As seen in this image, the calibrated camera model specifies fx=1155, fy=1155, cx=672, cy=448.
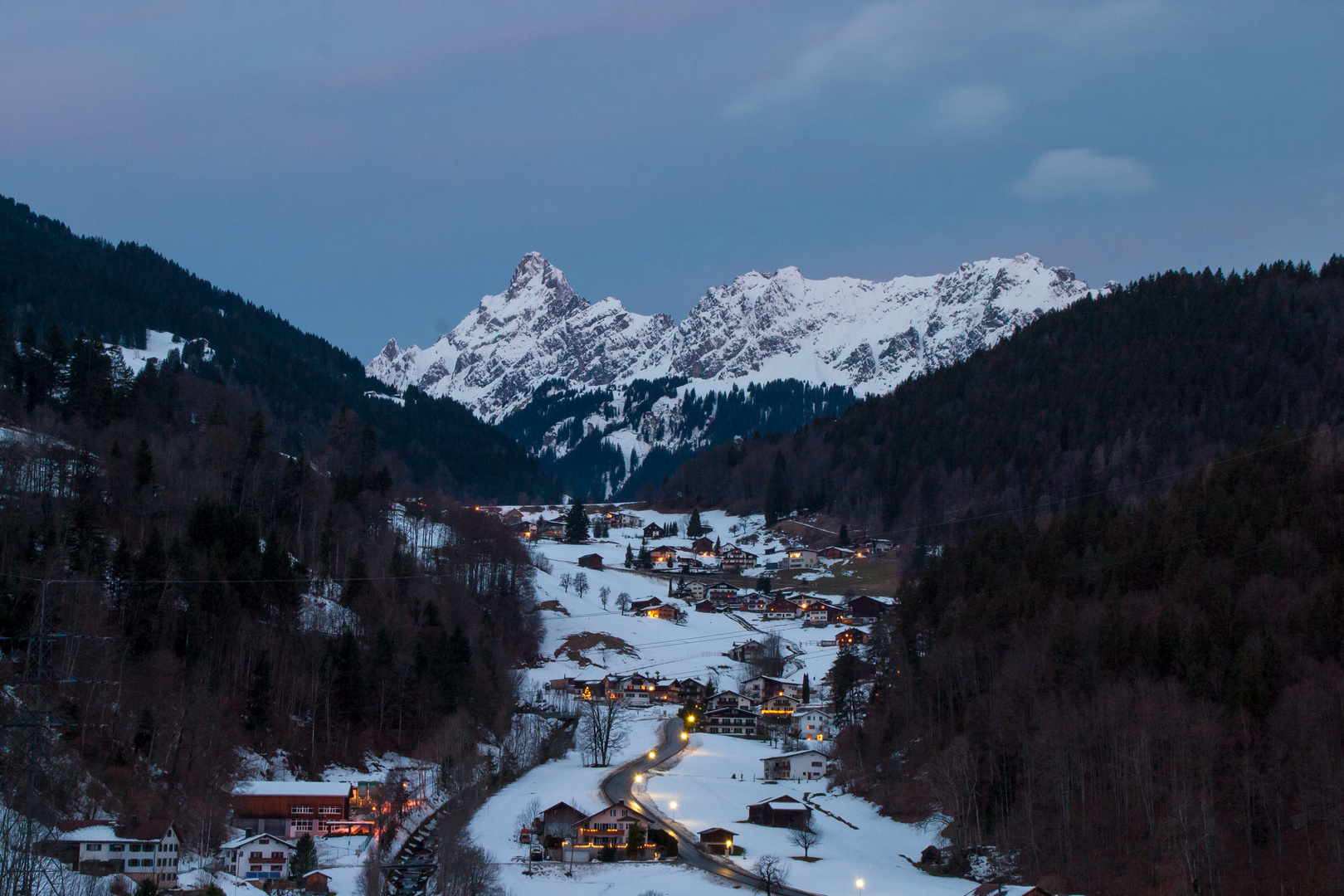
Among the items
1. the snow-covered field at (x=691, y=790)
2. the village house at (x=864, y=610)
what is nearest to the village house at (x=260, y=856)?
the snow-covered field at (x=691, y=790)

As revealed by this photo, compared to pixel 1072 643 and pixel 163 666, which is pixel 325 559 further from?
pixel 1072 643

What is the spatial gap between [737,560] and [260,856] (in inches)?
3995

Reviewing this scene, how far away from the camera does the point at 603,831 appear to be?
2104 inches

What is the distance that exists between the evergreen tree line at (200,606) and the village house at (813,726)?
66.6ft

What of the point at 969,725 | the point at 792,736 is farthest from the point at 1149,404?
the point at 969,725

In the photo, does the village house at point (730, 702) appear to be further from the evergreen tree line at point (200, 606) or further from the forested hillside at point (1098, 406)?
the forested hillside at point (1098, 406)

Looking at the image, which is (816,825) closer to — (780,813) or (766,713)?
(780,813)

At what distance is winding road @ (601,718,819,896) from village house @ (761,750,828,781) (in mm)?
7561

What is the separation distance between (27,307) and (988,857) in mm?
133928

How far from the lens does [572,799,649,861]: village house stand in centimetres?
5253

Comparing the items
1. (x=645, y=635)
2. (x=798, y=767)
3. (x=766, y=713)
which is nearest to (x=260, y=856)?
(x=798, y=767)

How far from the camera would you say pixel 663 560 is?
14512 centimetres

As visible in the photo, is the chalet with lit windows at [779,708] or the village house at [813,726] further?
the chalet with lit windows at [779,708]

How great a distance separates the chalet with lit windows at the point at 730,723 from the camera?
86375 mm
